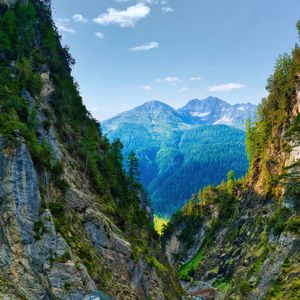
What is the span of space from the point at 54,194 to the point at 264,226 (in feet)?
137

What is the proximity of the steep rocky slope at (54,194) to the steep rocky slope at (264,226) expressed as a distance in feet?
51.7

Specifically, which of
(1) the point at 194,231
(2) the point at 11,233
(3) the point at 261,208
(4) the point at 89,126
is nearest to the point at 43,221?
→ (2) the point at 11,233

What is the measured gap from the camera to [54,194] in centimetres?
4019

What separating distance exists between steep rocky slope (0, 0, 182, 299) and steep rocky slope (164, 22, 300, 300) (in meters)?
15.8

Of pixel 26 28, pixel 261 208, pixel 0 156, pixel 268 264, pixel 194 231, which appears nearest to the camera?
pixel 0 156

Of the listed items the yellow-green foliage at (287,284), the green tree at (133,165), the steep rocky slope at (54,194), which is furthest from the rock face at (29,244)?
the green tree at (133,165)

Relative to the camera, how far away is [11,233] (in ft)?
94.9

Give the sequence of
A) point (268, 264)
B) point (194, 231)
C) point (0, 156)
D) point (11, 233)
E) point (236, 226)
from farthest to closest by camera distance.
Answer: point (194, 231) → point (236, 226) → point (268, 264) → point (0, 156) → point (11, 233)

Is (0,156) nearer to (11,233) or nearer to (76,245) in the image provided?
(11,233)

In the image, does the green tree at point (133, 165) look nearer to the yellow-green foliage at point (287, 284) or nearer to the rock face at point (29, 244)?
the yellow-green foliage at point (287, 284)

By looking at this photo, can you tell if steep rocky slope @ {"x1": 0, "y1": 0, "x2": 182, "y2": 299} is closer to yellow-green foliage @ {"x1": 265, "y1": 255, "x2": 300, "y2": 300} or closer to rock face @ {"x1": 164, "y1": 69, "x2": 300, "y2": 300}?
rock face @ {"x1": 164, "y1": 69, "x2": 300, "y2": 300}

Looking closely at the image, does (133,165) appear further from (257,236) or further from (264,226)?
(264,226)

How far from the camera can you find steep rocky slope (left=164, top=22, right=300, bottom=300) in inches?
1940

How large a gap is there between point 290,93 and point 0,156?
60.9 metres
